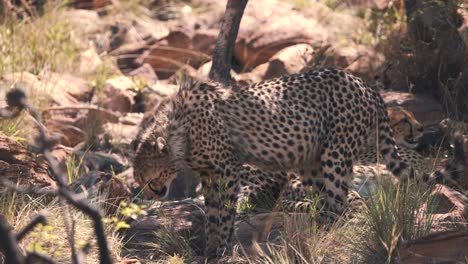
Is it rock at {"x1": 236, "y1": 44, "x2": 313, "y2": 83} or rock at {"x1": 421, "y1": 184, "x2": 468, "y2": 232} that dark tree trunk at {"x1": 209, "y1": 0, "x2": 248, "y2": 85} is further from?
rock at {"x1": 421, "y1": 184, "x2": 468, "y2": 232}

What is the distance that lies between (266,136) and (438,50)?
11.8ft

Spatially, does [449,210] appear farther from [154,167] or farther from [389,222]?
[154,167]

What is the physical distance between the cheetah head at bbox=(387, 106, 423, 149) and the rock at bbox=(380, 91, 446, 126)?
56 centimetres

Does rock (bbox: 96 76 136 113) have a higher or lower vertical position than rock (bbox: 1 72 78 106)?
lower

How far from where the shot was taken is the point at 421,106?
975cm

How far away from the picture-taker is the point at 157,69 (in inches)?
509

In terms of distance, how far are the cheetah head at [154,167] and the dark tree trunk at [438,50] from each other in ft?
12.2

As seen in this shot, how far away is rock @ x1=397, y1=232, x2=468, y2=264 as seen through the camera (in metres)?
5.36

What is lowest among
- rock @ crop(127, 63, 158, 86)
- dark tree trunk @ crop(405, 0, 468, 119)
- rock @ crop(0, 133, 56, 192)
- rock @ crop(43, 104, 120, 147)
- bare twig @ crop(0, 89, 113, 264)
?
rock @ crop(43, 104, 120, 147)

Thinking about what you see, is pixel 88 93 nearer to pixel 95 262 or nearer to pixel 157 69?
pixel 157 69

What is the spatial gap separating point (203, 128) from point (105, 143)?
3870mm

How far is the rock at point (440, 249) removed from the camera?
5.36 metres

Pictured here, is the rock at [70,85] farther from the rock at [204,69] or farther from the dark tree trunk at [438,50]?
the dark tree trunk at [438,50]

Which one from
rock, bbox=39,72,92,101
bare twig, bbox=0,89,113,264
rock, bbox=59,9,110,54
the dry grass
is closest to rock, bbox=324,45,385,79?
A: rock, bbox=39,72,92,101
